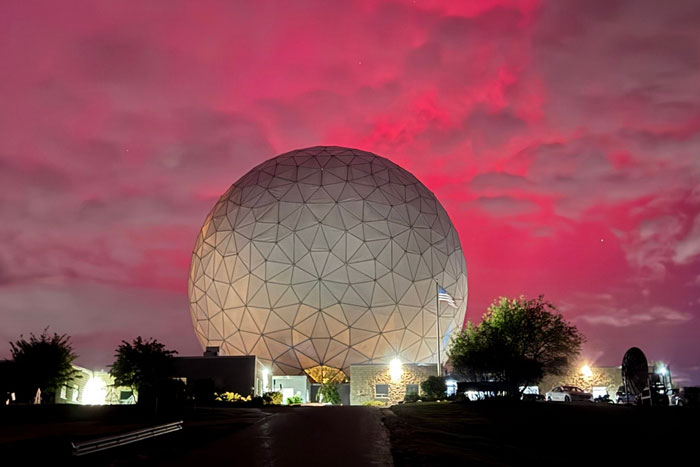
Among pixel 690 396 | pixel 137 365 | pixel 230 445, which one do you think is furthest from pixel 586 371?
pixel 230 445

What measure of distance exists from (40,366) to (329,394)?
21.7 metres

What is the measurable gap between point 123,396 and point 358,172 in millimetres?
27929

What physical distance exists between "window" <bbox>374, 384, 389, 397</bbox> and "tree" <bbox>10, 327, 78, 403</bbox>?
22157mm

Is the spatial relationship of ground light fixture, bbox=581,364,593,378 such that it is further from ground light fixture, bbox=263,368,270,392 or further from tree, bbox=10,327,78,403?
tree, bbox=10,327,78,403

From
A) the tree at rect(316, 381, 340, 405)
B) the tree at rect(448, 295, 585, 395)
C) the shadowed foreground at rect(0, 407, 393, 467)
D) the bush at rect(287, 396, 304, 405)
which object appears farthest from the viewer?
the tree at rect(316, 381, 340, 405)

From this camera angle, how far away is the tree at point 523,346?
39.3 meters

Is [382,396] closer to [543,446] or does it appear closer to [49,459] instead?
[543,446]

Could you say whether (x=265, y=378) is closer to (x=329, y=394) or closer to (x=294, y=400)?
(x=294, y=400)

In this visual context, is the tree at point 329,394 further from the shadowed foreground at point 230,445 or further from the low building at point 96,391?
the shadowed foreground at point 230,445

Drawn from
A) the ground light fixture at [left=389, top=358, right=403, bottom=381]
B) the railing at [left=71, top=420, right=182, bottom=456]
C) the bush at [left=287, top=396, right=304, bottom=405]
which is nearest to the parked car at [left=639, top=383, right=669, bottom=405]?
the railing at [left=71, top=420, right=182, bottom=456]

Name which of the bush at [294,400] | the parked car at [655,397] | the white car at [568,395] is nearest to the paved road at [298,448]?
the parked car at [655,397]

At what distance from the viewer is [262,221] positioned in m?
52.8

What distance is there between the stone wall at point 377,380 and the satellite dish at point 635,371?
21.2 metres

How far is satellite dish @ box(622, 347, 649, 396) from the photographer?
28500 millimetres
